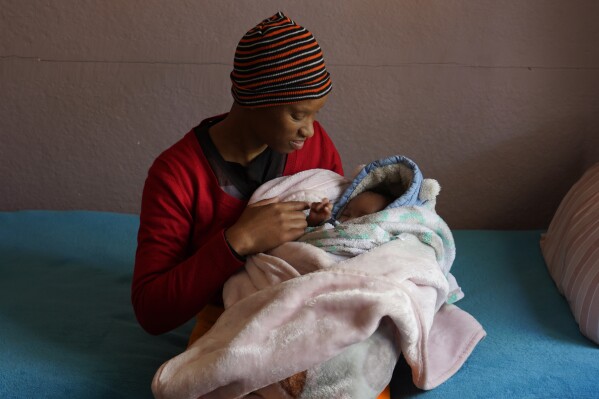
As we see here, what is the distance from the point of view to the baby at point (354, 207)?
1513 millimetres

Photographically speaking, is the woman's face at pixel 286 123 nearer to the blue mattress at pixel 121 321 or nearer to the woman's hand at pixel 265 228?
the woman's hand at pixel 265 228

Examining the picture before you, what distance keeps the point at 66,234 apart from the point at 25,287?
320mm

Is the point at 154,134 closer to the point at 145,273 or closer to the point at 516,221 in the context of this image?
the point at 145,273

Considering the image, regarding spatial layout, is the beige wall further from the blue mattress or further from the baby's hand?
the baby's hand

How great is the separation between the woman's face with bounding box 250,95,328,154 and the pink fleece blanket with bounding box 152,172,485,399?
229 mm

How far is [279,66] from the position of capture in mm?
1423

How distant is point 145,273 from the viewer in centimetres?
→ 149

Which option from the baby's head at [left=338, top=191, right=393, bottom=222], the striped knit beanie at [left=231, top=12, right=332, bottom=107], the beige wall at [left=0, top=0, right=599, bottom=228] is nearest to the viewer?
the striped knit beanie at [left=231, top=12, right=332, bottom=107]

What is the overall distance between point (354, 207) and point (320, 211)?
0.09 metres

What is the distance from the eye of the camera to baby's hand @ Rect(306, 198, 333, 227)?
151cm

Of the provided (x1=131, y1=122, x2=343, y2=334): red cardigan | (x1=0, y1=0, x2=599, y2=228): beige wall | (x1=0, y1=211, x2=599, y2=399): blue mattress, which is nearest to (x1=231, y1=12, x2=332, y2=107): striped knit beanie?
(x1=131, y1=122, x2=343, y2=334): red cardigan

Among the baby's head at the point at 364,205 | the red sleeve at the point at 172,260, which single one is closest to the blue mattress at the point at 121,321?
the red sleeve at the point at 172,260

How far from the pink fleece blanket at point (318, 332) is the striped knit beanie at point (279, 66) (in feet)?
1.01

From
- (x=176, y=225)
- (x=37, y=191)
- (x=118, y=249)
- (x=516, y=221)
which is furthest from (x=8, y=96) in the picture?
(x=516, y=221)
